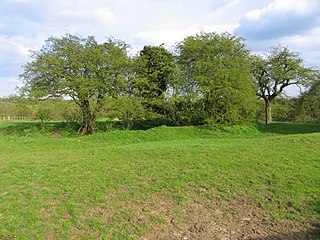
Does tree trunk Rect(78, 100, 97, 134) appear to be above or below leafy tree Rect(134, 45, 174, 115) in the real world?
below

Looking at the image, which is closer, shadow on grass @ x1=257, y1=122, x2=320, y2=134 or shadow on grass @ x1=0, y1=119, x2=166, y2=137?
shadow on grass @ x1=257, y1=122, x2=320, y2=134

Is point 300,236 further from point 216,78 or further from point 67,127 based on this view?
point 67,127

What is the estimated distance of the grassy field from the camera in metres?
4.69

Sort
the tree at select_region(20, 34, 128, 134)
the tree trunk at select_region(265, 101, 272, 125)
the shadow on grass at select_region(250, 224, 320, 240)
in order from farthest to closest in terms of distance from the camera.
Result: the tree trunk at select_region(265, 101, 272, 125)
the tree at select_region(20, 34, 128, 134)
the shadow on grass at select_region(250, 224, 320, 240)

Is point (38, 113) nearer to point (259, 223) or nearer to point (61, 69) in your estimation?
point (61, 69)

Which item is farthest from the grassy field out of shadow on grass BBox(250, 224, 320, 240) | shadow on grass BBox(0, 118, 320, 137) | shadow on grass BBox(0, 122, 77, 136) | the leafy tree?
shadow on grass BBox(0, 122, 77, 136)

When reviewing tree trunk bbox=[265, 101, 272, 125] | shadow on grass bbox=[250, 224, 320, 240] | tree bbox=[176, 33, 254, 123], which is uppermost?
tree bbox=[176, 33, 254, 123]

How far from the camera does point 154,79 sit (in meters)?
19.9

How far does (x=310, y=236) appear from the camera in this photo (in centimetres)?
465

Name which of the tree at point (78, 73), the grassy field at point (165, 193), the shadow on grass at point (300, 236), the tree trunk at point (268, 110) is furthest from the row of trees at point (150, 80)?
the shadow on grass at point (300, 236)

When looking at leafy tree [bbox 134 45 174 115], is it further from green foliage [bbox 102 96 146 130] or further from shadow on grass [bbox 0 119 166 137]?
shadow on grass [bbox 0 119 166 137]

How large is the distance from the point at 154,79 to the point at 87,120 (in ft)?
16.9

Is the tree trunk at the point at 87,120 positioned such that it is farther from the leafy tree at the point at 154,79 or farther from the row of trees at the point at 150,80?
the leafy tree at the point at 154,79

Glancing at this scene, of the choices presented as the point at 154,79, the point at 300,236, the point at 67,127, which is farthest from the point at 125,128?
the point at 300,236
